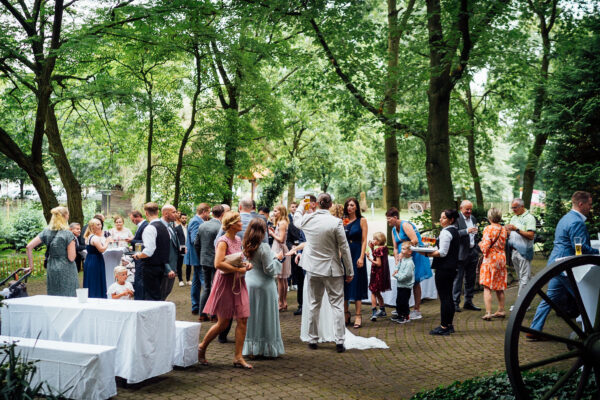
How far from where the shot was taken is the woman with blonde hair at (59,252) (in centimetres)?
797

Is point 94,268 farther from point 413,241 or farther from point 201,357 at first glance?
point 413,241

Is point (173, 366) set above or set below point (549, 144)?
below

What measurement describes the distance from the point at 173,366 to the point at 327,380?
193cm

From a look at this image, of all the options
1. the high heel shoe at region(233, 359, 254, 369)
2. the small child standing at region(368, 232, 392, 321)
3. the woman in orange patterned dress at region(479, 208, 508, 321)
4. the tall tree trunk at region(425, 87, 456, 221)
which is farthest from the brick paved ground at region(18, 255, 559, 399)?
the tall tree trunk at region(425, 87, 456, 221)

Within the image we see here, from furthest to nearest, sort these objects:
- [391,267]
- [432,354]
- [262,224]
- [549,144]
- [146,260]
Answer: [549,144]
[391,267]
[146,260]
[432,354]
[262,224]

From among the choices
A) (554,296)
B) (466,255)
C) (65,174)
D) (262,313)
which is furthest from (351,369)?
(65,174)

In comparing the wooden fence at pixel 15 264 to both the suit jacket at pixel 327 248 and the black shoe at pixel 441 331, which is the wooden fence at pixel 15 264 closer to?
the suit jacket at pixel 327 248

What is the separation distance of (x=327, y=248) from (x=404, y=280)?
2.21m

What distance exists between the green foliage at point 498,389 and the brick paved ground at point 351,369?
456 mm

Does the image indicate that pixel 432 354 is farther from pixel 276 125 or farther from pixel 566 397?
pixel 276 125

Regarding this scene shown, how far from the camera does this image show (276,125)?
70.9ft

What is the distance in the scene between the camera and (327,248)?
7.63 m

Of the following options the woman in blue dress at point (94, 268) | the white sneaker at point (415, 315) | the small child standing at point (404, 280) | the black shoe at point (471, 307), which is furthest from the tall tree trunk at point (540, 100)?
the woman in blue dress at point (94, 268)

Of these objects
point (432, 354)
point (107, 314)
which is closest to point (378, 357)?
point (432, 354)
